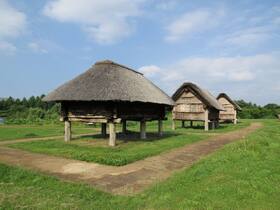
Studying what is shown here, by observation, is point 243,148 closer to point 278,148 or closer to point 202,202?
point 278,148

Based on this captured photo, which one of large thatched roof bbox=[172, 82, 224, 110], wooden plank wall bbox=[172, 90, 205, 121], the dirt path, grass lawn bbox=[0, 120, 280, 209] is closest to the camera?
grass lawn bbox=[0, 120, 280, 209]

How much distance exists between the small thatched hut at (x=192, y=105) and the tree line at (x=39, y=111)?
66.3 ft

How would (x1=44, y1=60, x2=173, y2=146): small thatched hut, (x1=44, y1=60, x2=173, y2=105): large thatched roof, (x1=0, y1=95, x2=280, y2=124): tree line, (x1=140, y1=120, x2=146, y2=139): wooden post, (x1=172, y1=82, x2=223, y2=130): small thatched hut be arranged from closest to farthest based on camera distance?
(x1=44, y1=60, x2=173, y2=105): large thatched roof, (x1=44, y1=60, x2=173, y2=146): small thatched hut, (x1=140, y1=120, x2=146, y2=139): wooden post, (x1=172, y1=82, x2=223, y2=130): small thatched hut, (x1=0, y1=95, x2=280, y2=124): tree line

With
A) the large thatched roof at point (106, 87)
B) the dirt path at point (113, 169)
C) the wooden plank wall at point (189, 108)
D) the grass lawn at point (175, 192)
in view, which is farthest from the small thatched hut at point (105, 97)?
the wooden plank wall at point (189, 108)

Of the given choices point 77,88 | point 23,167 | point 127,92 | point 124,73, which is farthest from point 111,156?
point 124,73

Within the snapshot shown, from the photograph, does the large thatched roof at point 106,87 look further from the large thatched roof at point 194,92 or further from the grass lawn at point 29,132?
the large thatched roof at point 194,92

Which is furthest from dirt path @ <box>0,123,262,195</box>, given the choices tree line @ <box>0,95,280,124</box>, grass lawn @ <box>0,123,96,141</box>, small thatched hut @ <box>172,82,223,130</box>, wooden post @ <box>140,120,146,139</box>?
tree line @ <box>0,95,280,124</box>

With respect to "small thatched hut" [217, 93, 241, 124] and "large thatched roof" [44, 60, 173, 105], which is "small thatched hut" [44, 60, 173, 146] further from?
"small thatched hut" [217, 93, 241, 124]

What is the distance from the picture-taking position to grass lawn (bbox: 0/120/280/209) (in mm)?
6484

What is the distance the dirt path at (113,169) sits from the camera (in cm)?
836

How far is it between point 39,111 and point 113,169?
5468 cm

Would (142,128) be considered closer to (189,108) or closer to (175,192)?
(189,108)

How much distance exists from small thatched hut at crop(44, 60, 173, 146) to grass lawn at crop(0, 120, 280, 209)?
595cm

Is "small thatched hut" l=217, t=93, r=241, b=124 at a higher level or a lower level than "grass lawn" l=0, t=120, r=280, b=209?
higher
